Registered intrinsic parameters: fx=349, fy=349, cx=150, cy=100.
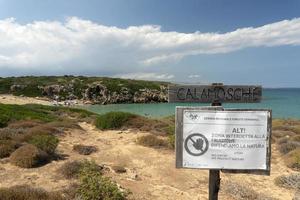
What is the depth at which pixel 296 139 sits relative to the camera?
1800 centimetres

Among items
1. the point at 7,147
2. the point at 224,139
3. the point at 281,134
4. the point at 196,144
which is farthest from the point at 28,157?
the point at 281,134

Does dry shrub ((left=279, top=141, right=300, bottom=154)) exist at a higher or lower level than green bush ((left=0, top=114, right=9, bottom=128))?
lower

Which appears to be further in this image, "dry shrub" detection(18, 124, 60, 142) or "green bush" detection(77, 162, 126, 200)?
"dry shrub" detection(18, 124, 60, 142)

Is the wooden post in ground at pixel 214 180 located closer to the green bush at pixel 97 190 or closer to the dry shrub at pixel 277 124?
the green bush at pixel 97 190

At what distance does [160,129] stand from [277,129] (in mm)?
7608

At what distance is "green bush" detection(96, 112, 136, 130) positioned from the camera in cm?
2130

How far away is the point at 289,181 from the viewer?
36.8 feet

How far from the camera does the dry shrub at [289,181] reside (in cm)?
1097

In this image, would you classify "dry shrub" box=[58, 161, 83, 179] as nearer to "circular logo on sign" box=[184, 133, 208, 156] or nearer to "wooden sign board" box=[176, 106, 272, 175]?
"circular logo on sign" box=[184, 133, 208, 156]

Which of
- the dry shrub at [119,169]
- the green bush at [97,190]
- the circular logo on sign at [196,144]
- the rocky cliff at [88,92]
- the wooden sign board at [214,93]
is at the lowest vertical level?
the rocky cliff at [88,92]

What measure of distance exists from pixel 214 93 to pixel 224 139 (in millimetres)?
887

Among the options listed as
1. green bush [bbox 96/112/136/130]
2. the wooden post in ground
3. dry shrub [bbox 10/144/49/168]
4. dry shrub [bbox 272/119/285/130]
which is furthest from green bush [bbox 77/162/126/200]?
dry shrub [bbox 272/119/285/130]

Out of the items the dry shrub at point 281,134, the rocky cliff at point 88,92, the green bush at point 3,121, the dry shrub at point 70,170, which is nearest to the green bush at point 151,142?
the dry shrub at point 70,170

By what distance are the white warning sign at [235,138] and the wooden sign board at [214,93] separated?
53 centimetres
